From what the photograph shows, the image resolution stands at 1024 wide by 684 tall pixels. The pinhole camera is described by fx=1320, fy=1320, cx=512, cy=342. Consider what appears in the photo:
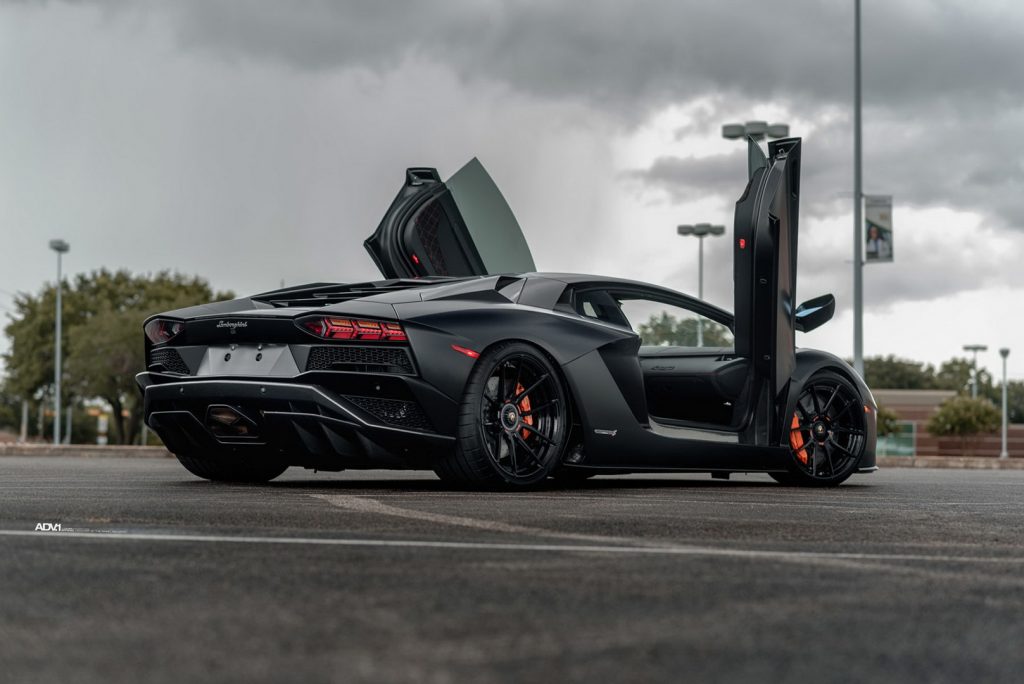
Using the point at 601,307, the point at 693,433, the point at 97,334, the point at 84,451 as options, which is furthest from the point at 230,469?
the point at 97,334

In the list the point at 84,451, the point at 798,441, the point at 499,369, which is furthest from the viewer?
the point at 84,451

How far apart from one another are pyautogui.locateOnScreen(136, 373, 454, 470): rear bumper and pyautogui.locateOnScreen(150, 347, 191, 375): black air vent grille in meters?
0.28

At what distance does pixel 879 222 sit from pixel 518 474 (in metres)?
19.0

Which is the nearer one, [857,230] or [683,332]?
[683,332]

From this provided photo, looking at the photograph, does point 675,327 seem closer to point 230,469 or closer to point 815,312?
point 815,312

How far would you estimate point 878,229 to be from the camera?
24594 mm

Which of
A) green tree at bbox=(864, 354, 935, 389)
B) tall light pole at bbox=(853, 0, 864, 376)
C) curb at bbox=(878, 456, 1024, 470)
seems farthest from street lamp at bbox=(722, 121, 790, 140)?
green tree at bbox=(864, 354, 935, 389)

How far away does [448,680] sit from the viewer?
7.29ft

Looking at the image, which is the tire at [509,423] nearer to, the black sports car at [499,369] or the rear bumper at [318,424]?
the black sports car at [499,369]

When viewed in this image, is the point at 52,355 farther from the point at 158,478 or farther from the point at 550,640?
the point at 550,640

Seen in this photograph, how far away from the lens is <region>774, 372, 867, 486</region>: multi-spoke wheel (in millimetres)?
8742

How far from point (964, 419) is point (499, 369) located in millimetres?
61866

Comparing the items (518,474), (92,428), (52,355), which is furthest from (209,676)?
(92,428)

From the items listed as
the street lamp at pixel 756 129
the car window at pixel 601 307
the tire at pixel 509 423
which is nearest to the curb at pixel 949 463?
the street lamp at pixel 756 129
